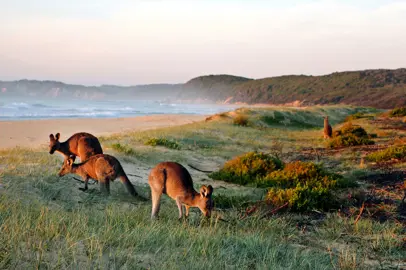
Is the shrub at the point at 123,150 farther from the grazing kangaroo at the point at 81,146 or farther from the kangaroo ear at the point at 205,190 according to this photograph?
the kangaroo ear at the point at 205,190

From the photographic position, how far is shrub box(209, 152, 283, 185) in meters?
10.7

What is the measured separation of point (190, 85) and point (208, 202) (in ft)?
616

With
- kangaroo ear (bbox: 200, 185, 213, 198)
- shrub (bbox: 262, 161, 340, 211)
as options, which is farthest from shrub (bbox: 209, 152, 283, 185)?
kangaroo ear (bbox: 200, 185, 213, 198)

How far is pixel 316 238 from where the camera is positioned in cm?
610

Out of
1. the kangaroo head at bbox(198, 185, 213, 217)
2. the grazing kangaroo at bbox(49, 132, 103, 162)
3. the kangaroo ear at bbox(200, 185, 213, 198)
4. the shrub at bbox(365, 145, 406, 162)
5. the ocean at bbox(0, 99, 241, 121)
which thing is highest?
the ocean at bbox(0, 99, 241, 121)

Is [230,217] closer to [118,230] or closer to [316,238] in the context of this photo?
[316,238]

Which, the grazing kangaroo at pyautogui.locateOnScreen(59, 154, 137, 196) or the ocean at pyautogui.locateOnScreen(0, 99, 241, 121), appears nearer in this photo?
the grazing kangaroo at pyautogui.locateOnScreen(59, 154, 137, 196)

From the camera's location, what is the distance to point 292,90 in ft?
372

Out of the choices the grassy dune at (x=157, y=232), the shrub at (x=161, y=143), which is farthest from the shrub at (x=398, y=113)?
the grassy dune at (x=157, y=232)

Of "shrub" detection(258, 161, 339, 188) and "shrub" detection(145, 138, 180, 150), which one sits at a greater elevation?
"shrub" detection(145, 138, 180, 150)

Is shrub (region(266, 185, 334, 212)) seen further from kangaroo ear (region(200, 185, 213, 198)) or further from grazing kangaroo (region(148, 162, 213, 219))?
kangaroo ear (region(200, 185, 213, 198))

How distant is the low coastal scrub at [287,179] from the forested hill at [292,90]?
219ft

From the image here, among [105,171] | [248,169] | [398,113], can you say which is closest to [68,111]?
[398,113]

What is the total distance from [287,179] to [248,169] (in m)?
1.41
